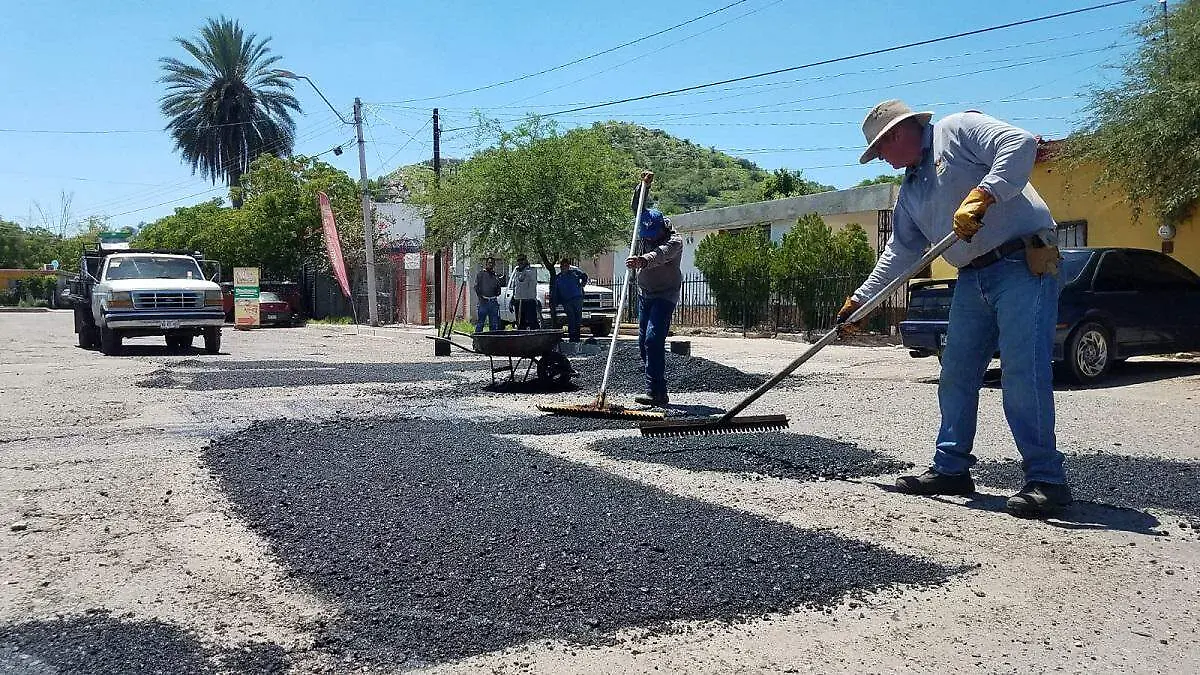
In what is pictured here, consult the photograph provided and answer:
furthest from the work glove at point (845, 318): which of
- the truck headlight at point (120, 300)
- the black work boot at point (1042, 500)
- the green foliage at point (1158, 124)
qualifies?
the truck headlight at point (120, 300)

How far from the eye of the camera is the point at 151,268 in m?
18.4

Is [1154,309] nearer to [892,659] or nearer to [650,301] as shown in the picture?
[650,301]

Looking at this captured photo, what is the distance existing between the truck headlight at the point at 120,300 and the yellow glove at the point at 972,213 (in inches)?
656

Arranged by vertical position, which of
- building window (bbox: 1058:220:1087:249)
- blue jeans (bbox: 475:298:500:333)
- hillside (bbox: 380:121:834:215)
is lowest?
blue jeans (bbox: 475:298:500:333)

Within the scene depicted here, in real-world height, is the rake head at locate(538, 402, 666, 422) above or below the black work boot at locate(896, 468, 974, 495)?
above

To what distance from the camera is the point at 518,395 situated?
10328 mm

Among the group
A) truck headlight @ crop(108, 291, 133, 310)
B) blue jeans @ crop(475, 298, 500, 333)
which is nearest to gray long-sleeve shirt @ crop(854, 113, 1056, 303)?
blue jeans @ crop(475, 298, 500, 333)

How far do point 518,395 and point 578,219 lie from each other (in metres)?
10.2

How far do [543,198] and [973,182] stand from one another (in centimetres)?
1556

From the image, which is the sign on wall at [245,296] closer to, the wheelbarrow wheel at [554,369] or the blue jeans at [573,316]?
the blue jeans at [573,316]

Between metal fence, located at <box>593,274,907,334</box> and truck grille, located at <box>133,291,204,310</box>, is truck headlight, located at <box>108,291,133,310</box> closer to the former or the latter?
truck grille, located at <box>133,291,204,310</box>

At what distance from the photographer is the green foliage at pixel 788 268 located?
66.0 feet

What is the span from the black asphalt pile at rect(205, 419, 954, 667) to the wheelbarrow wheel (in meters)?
4.69

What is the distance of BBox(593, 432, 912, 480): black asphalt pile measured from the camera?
585 centimetres
